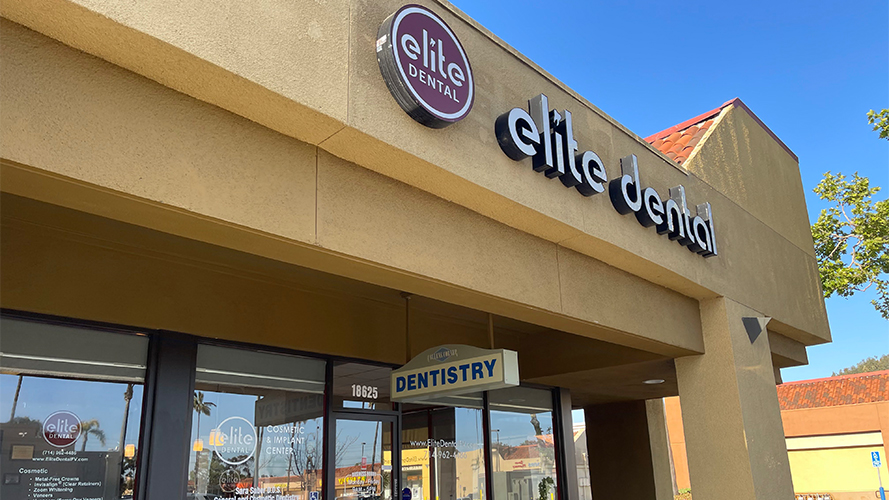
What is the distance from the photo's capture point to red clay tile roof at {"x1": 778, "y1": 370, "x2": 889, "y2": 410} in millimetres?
28625

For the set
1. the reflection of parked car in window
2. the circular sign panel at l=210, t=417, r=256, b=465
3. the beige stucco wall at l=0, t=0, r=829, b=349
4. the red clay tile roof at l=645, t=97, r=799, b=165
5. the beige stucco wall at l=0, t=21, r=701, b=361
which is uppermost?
the red clay tile roof at l=645, t=97, r=799, b=165

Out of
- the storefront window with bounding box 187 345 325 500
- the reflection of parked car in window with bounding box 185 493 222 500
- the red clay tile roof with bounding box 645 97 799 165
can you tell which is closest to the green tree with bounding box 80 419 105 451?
the storefront window with bounding box 187 345 325 500

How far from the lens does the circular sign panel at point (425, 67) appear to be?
4.57m

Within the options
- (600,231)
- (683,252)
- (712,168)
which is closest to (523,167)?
(600,231)

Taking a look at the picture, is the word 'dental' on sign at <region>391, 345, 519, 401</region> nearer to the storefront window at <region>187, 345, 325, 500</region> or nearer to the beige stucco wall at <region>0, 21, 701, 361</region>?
the beige stucco wall at <region>0, 21, 701, 361</region>

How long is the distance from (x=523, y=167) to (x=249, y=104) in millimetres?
2647

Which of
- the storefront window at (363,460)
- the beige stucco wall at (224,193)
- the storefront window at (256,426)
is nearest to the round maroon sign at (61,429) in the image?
the beige stucco wall at (224,193)

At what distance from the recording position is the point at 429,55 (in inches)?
194

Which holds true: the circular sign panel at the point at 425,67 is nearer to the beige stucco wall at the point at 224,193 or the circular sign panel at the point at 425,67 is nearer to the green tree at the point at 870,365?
the beige stucco wall at the point at 224,193

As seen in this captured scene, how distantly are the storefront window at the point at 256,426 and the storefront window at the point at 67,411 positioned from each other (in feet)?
2.40

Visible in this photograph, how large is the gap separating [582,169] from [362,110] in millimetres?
2818

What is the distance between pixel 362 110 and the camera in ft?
14.2

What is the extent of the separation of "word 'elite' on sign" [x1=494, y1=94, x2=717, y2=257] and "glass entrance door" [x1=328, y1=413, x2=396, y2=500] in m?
A: 4.30

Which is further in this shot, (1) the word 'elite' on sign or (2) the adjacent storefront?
(1) the word 'elite' on sign
